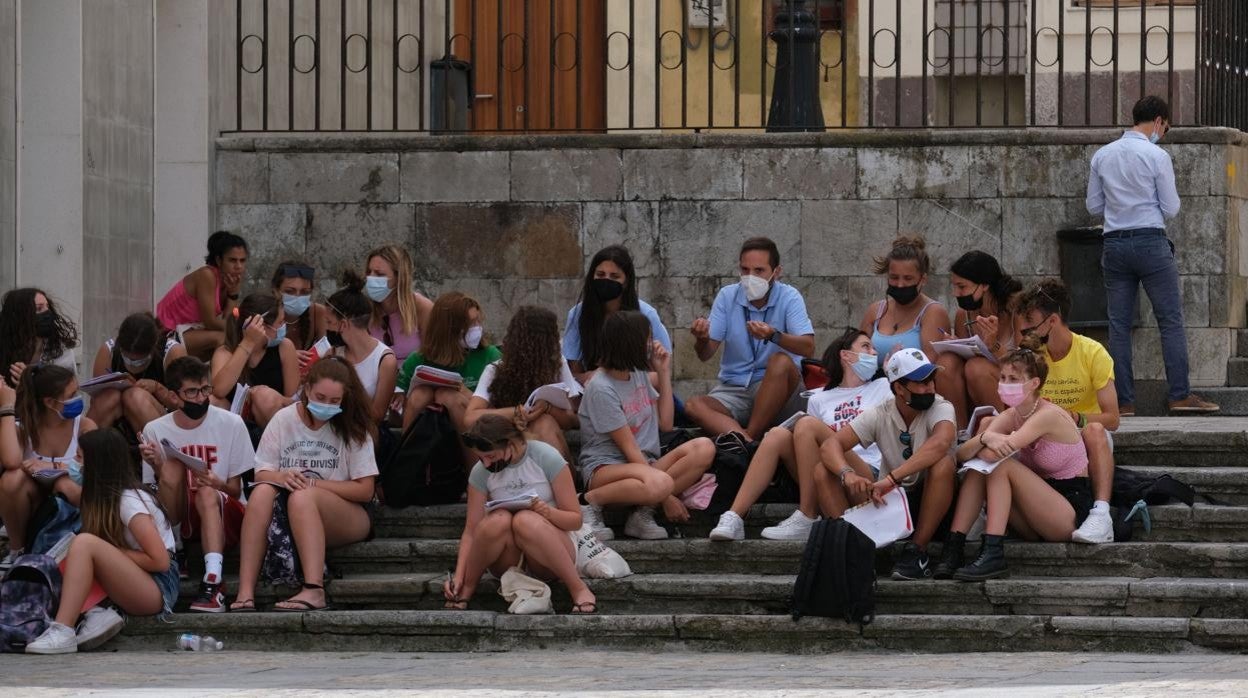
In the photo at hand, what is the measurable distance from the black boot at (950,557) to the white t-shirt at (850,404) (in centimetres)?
73

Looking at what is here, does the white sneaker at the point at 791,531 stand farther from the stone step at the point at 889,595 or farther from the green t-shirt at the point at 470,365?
the green t-shirt at the point at 470,365

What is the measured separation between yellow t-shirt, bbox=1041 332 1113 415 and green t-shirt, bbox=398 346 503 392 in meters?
2.76

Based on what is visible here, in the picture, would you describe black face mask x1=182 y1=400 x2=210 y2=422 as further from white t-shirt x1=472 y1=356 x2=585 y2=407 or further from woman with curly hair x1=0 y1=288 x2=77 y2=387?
white t-shirt x1=472 y1=356 x2=585 y2=407

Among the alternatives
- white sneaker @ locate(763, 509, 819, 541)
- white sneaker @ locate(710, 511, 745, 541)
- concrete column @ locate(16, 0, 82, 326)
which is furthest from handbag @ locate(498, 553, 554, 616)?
concrete column @ locate(16, 0, 82, 326)

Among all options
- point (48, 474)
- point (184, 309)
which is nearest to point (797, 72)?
point (184, 309)

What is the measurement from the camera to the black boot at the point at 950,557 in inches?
377

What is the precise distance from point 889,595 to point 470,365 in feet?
8.70

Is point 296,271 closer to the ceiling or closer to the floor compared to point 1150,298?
closer to the ceiling

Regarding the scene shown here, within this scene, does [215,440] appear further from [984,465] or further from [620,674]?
[984,465]

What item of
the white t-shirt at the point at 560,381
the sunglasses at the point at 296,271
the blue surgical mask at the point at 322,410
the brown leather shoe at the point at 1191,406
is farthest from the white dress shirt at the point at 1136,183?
the blue surgical mask at the point at 322,410

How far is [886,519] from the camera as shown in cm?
969

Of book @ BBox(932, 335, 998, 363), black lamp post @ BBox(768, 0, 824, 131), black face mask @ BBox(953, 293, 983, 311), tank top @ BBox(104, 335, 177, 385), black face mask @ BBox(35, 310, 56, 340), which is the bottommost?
tank top @ BBox(104, 335, 177, 385)

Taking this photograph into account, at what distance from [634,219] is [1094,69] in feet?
24.4

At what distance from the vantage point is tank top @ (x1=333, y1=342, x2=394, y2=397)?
36.8ft
